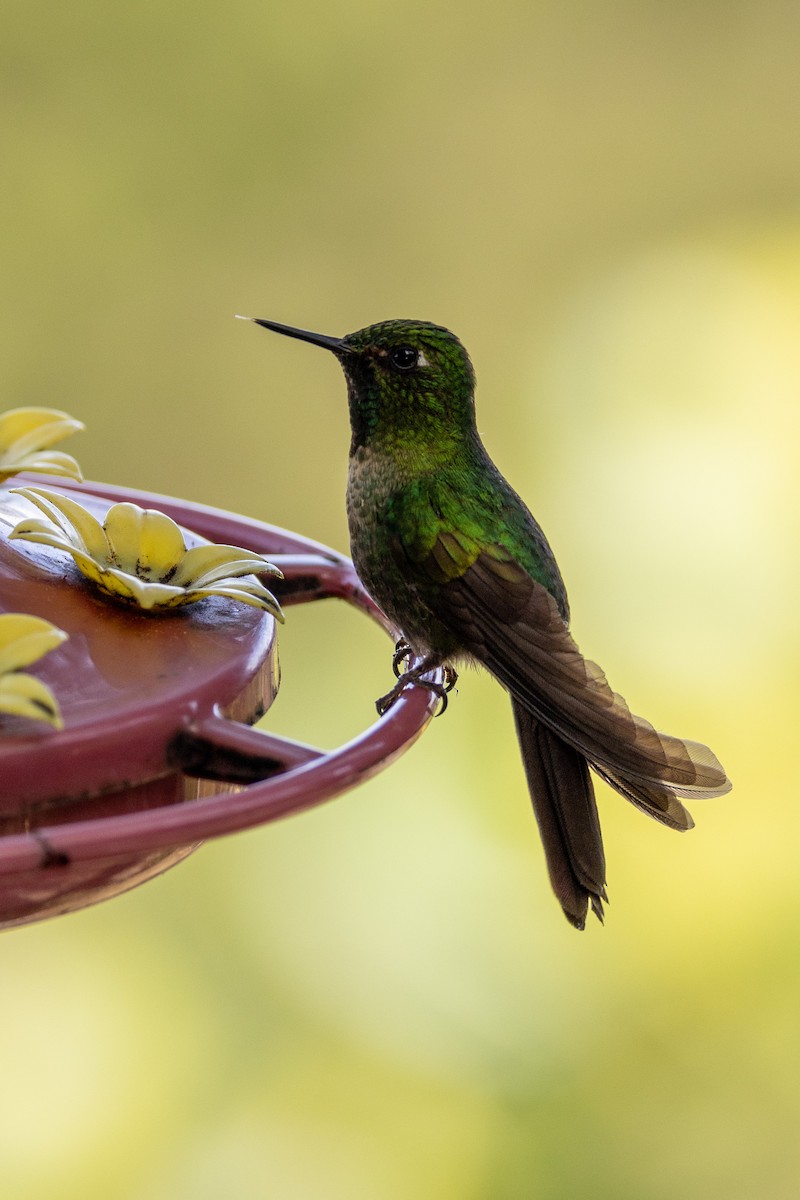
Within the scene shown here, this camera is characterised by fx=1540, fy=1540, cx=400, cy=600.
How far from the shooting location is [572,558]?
A: 14.5ft

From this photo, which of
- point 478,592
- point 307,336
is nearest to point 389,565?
point 478,592

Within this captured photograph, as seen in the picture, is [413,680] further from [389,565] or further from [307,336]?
[307,336]

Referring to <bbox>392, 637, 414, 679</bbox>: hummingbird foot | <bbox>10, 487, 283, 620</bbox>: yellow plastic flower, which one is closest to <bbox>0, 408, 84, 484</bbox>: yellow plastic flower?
<bbox>10, 487, 283, 620</bbox>: yellow plastic flower

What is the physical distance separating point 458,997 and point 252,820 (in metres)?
2.63

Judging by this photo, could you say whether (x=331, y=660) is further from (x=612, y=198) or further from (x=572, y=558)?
(x=612, y=198)

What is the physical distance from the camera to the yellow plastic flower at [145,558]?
1625 mm

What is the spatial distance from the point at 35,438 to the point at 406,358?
61 cm

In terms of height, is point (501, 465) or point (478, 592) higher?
point (478, 592)

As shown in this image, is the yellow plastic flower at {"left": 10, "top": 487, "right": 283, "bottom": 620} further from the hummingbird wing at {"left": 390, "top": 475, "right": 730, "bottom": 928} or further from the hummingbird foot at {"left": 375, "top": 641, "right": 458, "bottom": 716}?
the hummingbird wing at {"left": 390, "top": 475, "right": 730, "bottom": 928}

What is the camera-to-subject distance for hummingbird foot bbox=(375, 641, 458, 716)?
5.63ft

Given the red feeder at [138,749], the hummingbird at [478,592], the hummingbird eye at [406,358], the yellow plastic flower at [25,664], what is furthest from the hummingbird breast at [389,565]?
the yellow plastic flower at [25,664]

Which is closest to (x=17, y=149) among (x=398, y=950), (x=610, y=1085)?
(x=398, y=950)

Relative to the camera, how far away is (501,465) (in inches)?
182

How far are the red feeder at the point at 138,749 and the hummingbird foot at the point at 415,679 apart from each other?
0.08m
